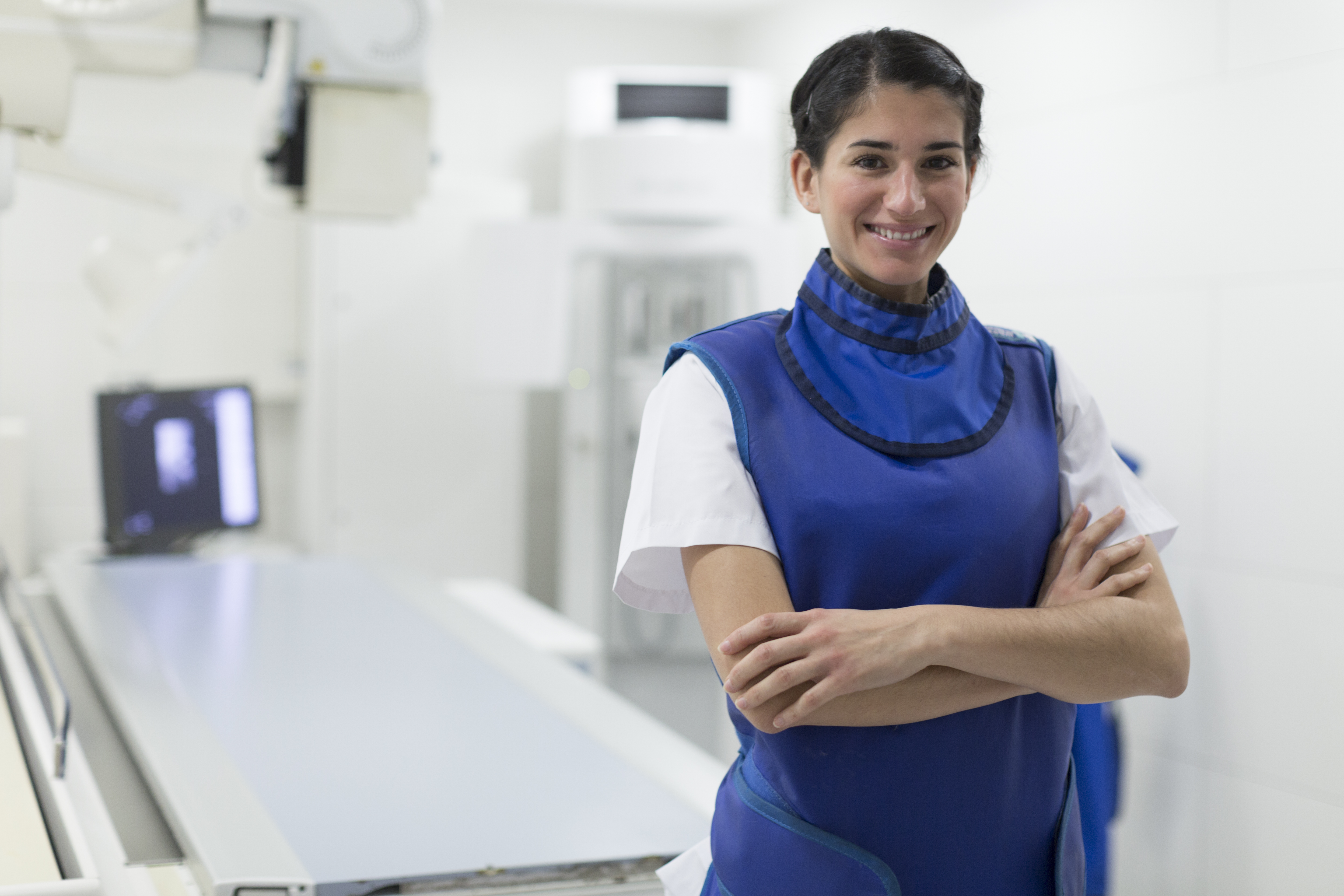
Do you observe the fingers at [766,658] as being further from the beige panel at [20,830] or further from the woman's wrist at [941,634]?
the beige panel at [20,830]

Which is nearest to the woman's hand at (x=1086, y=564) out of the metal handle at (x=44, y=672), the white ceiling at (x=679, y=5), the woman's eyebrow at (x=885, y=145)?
the woman's eyebrow at (x=885, y=145)

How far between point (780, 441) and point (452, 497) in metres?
3.12

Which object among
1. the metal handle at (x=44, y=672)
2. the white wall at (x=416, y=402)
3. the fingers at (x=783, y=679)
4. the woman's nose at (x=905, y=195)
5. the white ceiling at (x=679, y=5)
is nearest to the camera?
the fingers at (x=783, y=679)

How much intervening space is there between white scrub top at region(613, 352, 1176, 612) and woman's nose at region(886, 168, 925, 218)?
207mm

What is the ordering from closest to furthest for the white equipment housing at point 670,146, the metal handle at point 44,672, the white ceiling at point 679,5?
the metal handle at point 44,672 → the white equipment housing at point 670,146 → the white ceiling at point 679,5

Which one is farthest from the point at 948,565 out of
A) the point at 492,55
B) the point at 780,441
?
the point at 492,55

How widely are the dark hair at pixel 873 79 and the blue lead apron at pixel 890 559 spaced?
0.12 meters

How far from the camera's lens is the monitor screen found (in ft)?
10.3

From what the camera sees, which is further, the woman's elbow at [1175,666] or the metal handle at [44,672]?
the metal handle at [44,672]

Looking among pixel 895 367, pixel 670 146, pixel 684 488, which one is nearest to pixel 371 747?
pixel 684 488

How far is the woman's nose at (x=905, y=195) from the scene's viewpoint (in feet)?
3.38

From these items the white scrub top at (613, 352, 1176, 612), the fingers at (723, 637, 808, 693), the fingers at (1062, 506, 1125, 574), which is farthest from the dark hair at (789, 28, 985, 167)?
the fingers at (723, 637, 808, 693)

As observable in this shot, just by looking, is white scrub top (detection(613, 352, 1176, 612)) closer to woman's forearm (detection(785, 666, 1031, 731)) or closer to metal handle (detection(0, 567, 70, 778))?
woman's forearm (detection(785, 666, 1031, 731))

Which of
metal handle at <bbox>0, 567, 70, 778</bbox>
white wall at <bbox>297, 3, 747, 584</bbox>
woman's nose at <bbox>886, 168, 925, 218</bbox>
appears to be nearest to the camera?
woman's nose at <bbox>886, 168, 925, 218</bbox>
